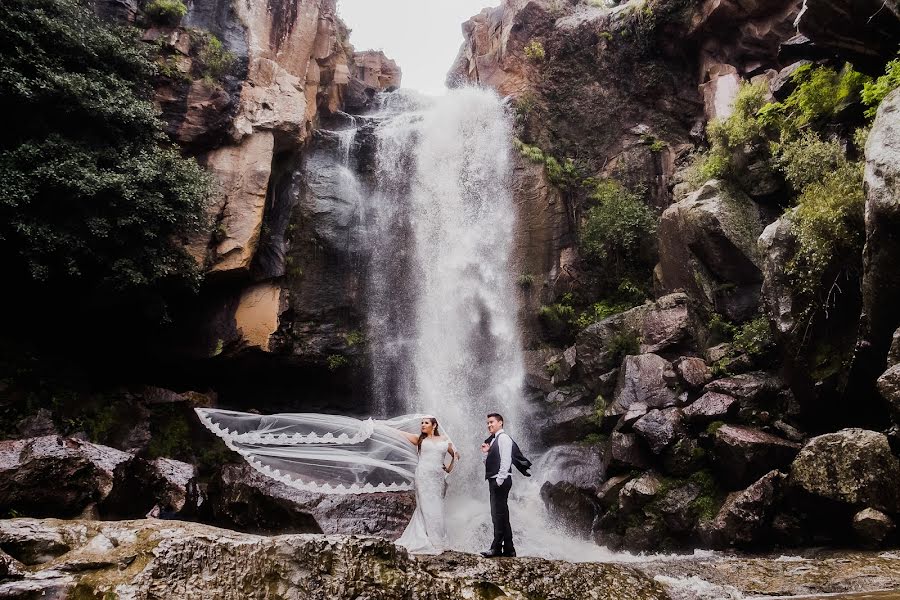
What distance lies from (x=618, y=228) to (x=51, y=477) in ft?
44.5

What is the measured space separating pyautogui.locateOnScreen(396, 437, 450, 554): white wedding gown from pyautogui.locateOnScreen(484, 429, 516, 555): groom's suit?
0.66 meters

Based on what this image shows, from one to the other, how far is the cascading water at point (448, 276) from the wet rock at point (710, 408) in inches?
157

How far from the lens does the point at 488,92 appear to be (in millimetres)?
19703

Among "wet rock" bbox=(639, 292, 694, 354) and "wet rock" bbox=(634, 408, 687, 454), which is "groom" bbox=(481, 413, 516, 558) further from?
"wet rock" bbox=(639, 292, 694, 354)

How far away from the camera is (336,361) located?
14922mm

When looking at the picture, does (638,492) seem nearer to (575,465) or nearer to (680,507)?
(680,507)

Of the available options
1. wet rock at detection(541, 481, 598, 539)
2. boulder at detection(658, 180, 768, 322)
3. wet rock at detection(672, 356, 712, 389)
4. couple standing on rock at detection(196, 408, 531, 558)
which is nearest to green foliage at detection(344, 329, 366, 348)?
wet rock at detection(541, 481, 598, 539)

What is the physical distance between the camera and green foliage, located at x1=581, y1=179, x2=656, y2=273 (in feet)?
50.4

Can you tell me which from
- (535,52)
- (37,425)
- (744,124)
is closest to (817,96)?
(744,124)

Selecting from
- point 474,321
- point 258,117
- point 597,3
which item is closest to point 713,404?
point 474,321

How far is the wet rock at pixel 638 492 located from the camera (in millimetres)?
9992

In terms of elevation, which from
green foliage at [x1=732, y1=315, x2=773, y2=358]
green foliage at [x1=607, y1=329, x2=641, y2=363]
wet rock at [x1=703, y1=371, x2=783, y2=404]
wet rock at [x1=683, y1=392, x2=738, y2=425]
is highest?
green foliage at [x1=607, y1=329, x2=641, y2=363]

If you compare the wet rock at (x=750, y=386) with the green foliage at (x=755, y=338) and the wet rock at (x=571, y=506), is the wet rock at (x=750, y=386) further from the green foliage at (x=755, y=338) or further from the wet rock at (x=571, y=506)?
the wet rock at (x=571, y=506)

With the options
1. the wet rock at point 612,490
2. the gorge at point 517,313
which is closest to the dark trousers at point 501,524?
the gorge at point 517,313
